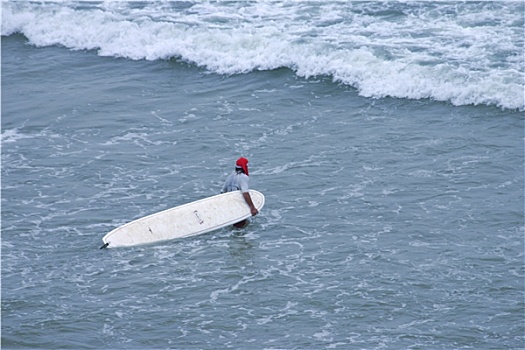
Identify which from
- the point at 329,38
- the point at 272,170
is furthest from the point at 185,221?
the point at 329,38

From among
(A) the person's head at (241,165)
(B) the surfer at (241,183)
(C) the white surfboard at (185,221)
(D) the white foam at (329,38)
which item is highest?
(D) the white foam at (329,38)

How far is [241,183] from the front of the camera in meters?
16.2

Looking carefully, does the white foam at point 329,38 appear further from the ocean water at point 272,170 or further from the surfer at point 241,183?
the surfer at point 241,183

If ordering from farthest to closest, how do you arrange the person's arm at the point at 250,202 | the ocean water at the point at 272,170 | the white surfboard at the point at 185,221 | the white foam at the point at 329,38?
the white foam at the point at 329,38
the person's arm at the point at 250,202
the white surfboard at the point at 185,221
the ocean water at the point at 272,170

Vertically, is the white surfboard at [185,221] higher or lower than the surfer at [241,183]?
lower

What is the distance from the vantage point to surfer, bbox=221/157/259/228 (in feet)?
52.7

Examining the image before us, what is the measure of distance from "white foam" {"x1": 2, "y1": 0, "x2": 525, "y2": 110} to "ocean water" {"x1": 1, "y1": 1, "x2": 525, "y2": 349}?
0.27 ft

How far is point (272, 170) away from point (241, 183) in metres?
2.21

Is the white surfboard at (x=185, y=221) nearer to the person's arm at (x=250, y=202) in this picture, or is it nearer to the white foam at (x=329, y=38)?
the person's arm at (x=250, y=202)

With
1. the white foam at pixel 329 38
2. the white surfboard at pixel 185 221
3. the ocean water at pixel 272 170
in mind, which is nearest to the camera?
the ocean water at pixel 272 170

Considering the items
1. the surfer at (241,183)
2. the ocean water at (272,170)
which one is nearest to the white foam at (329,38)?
the ocean water at (272,170)

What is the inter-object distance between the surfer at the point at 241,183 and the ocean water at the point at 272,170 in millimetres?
303

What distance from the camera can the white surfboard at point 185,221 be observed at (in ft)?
50.3

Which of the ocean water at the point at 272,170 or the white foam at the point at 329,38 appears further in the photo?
the white foam at the point at 329,38
